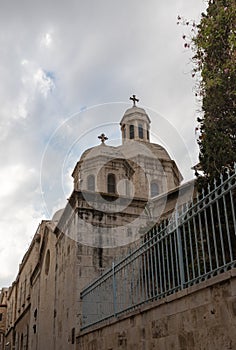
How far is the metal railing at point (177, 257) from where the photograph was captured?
498 cm

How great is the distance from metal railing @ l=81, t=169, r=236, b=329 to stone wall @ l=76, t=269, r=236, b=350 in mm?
231

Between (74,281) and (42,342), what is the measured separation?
234 inches

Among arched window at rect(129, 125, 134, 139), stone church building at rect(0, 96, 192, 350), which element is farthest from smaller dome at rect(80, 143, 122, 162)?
stone church building at rect(0, 96, 192, 350)

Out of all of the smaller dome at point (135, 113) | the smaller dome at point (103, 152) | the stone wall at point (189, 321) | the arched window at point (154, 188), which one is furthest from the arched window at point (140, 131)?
the stone wall at point (189, 321)

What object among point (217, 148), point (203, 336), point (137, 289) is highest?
point (217, 148)

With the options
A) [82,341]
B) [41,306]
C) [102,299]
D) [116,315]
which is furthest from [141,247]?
[41,306]

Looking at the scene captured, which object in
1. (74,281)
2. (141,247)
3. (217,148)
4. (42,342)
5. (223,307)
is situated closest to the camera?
(223,307)

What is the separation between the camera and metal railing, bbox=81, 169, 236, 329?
4984 mm

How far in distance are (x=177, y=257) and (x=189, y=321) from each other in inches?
40.0

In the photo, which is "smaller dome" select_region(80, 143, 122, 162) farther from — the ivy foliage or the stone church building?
A: the ivy foliage

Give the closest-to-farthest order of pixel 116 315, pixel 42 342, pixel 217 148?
1. pixel 116 315
2. pixel 217 148
3. pixel 42 342

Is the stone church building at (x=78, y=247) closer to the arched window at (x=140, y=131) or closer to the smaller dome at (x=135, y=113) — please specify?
the arched window at (x=140, y=131)

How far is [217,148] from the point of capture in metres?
8.41

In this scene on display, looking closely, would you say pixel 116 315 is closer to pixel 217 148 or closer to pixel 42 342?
pixel 217 148
